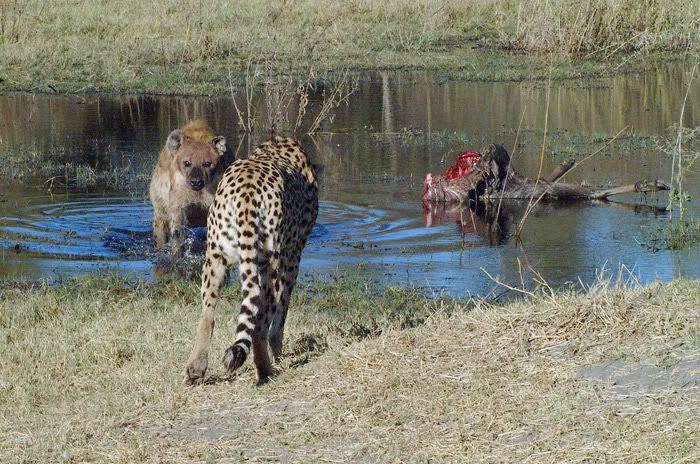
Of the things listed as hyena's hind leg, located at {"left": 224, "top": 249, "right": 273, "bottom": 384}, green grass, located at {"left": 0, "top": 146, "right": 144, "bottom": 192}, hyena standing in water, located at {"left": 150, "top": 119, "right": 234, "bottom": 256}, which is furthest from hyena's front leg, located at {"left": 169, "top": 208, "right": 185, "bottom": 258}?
hyena's hind leg, located at {"left": 224, "top": 249, "right": 273, "bottom": 384}

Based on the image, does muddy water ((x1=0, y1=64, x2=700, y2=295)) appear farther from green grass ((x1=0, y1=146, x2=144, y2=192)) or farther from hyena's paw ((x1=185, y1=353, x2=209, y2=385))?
hyena's paw ((x1=185, y1=353, x2=209, y2=385))

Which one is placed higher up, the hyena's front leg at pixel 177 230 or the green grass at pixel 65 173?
the green grass at pixel 65 173

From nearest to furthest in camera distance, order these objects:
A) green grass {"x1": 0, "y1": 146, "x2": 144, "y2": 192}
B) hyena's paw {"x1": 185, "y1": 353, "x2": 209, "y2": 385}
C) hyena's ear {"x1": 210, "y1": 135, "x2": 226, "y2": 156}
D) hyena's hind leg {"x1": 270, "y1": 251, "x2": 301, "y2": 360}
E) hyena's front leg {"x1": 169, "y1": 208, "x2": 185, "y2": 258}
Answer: hyena's paw {"x1": 185, "y1": 353, "x2": 209, "y2": 385} → hyena's hind leg {"x1": 270, "y1": 251, "x2": 301, "y2": 360} → hyena's ear {"x1": 210, "y1": 135, "x2": 226, "y2": 156} → hyena's front leg {"x1": 169, "y1": 208, "x2": 185, "y2": 258} → green grass {"x1": 0, "y1": 146, "x2": 144, "y2": 192}

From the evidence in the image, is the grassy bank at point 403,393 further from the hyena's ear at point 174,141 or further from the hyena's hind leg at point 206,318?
the hyena's ear at point 174,141

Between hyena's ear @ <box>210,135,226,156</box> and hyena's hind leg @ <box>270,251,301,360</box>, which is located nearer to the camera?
hyena's hind leg @ <box>270,251,301,360</box>

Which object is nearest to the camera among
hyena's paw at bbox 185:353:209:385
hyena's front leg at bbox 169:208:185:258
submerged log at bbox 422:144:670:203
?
hyena's paw at bbox 185:353:209:385

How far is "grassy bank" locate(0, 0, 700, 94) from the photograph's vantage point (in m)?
19.7

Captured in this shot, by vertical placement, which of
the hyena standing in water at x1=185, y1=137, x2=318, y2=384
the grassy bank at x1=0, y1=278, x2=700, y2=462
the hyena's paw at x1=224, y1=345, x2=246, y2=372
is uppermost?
the hyena standing in water at x1=185, y1=137, x2=318, y2=384

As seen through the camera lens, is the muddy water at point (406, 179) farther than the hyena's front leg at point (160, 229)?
No

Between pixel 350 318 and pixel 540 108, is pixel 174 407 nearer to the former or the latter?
pixel 350 318

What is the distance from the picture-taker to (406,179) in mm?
13133

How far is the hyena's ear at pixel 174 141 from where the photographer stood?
9.48m

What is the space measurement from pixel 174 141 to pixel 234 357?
4.42 meters

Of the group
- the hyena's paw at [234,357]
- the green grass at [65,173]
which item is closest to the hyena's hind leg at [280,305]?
the hyena's paw at [234,357]
